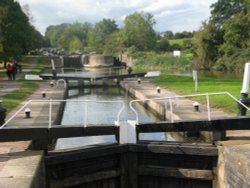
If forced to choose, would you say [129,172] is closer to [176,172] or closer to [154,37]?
[176,172]

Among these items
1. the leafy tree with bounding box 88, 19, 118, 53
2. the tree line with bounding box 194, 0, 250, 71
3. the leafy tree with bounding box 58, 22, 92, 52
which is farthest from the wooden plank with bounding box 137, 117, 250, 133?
the leafy tree with bounding box 58, 22, 92, 52

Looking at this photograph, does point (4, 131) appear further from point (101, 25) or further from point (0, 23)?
point (101, 25)

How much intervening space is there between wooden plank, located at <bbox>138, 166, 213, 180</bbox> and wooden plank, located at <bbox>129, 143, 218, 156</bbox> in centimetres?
40

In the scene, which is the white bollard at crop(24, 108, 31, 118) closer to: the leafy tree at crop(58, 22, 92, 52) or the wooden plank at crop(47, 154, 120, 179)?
the wooden plank at crop(47, 154, 120, 179)

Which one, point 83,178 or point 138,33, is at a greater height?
point 138,33

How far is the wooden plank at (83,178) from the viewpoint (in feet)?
28.2

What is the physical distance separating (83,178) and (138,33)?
8354 cm

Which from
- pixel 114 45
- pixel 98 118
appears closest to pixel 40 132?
pixel 98 118

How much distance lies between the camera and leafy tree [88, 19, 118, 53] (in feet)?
373

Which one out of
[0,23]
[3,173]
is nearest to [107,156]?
[3,173]

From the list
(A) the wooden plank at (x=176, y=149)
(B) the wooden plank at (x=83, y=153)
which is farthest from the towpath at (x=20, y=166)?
(A) the wooden plank at (x=176, y=149)

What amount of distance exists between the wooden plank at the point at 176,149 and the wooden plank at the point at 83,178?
0.67m

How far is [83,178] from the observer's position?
8812 millimetres

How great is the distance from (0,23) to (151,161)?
31.4m
